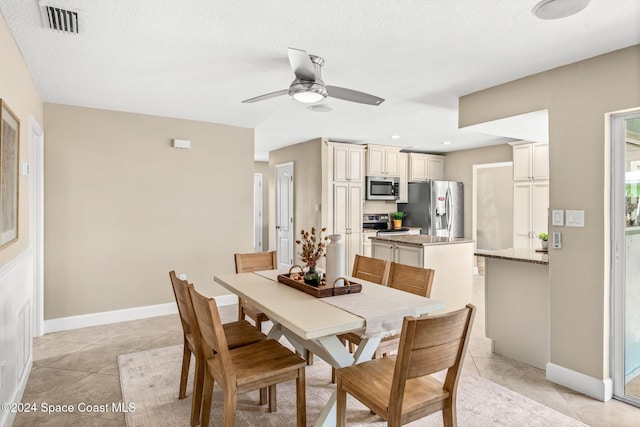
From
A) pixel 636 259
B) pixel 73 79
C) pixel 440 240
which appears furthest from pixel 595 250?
pixel 73 79

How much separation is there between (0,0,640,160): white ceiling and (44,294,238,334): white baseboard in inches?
88.1

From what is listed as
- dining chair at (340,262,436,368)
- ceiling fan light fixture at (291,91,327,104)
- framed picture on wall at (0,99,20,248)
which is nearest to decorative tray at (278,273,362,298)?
dining chair at (340,262,436,368)

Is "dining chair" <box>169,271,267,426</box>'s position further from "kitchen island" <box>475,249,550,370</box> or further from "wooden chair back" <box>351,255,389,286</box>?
"kitchen island" <box>475,249,550,370</box>

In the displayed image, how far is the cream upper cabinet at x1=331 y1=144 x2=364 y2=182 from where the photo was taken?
585 cm

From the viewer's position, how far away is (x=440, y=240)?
4.14 metres

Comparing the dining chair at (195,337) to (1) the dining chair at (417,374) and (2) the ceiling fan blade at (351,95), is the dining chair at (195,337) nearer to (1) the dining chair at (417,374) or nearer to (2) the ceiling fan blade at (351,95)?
(1) the dining chair at (417,374)

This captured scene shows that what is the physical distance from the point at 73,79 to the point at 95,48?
31.7 inches

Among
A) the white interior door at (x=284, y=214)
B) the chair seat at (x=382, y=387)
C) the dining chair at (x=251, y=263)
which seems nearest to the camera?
the chair seat at (x=382, y=387)

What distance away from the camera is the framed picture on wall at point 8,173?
203cm

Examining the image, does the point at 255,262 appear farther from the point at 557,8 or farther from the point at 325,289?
the point at 557,8

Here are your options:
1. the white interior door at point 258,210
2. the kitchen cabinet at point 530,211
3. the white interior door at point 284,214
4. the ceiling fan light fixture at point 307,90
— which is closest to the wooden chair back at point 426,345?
the ceiling fan light fixture at point 307,90

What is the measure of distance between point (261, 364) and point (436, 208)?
5.08 metres

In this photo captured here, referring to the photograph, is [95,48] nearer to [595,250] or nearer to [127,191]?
[127,191]

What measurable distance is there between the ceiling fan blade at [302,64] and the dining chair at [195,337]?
1.40 m
